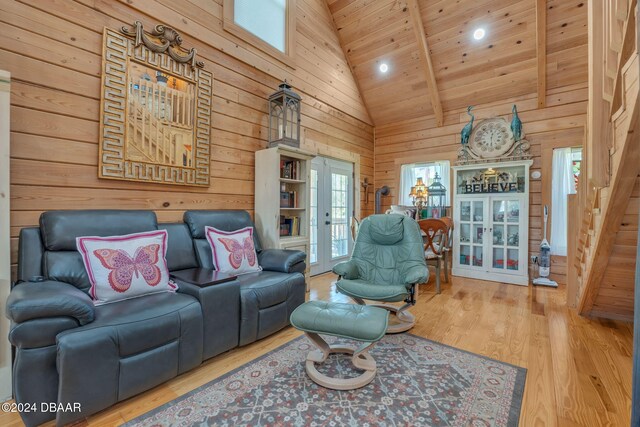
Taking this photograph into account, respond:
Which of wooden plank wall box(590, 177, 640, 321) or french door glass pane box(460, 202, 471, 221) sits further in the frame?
french door glass pane box(460, 202, 471, 221)

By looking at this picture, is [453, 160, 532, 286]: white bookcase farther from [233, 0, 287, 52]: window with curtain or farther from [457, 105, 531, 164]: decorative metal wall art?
[233, 0, 287, 52]: window with curtain

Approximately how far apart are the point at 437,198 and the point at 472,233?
2.62 ft

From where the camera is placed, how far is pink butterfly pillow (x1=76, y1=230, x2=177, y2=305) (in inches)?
69.5

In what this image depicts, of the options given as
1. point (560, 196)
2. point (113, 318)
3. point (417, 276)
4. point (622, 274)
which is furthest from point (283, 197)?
point (560, 196)

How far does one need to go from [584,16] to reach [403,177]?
117 inches

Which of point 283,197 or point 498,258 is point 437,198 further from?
point 283,197

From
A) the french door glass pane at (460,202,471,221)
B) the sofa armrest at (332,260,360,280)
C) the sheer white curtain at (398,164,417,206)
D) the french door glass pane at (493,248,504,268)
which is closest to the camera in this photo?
the sofa armrest at (332,260,360,280)

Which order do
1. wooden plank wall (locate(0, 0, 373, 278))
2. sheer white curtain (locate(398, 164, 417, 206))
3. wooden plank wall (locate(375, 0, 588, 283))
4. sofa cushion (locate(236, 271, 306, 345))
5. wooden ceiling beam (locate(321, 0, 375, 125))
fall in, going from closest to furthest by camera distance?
wooden plank wall (locate(0, 0, 373, 278)) → sofa cushion (locate(236, 271, 306, 345)) → wooden plank wall (locate(375, 0, 588, 283)) → wooden ceiling beam (locate(321, 0, 375, 125)) → sheer white curtain (locate(398, 164, 417, 206))

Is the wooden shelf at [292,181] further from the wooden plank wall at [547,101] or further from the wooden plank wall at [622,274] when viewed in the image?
the wooden plank wall at [622,274]

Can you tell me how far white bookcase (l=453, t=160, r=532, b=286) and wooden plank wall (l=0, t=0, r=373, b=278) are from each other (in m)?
2.90

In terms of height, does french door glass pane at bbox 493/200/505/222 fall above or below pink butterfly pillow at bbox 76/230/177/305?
above

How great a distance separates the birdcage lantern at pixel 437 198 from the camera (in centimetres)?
470

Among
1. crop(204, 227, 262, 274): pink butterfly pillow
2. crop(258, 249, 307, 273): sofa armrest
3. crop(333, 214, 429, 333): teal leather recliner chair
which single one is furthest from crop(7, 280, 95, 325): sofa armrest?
crop(333, 214, 429, 333): teal leather recliner chair

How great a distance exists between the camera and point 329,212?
469cm
